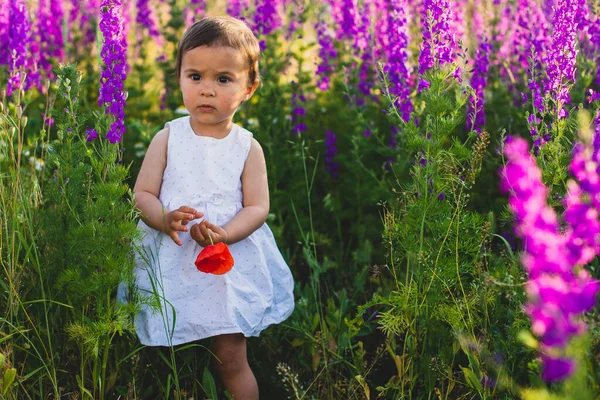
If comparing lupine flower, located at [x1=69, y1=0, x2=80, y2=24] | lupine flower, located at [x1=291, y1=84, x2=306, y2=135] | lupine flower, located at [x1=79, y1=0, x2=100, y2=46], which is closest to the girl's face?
lupine flower, located at [x1=291, y1=84, x2=306, y2=135]

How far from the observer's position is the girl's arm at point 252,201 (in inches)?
102

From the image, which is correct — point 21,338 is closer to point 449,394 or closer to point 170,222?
point 170,222

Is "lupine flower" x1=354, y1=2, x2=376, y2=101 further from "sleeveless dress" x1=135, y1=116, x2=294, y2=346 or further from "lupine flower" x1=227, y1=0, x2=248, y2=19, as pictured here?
"sleeveless dress" x1=135, y1=116, x2=294, y2=346

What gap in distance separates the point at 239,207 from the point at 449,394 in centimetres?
101

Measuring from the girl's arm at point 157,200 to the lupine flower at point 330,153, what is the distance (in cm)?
141

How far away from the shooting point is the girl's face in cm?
256

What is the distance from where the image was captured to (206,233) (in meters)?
2.46

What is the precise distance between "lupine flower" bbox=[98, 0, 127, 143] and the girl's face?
286mm

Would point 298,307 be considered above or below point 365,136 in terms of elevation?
below

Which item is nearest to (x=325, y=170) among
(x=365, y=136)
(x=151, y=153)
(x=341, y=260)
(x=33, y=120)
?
(x=365, y=136)

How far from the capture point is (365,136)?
13.0 ft

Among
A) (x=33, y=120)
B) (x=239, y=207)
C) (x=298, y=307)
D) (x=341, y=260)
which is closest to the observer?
(x=239, y=207)

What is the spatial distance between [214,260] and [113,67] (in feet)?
3.01

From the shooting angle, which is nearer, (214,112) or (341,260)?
(214,112)
